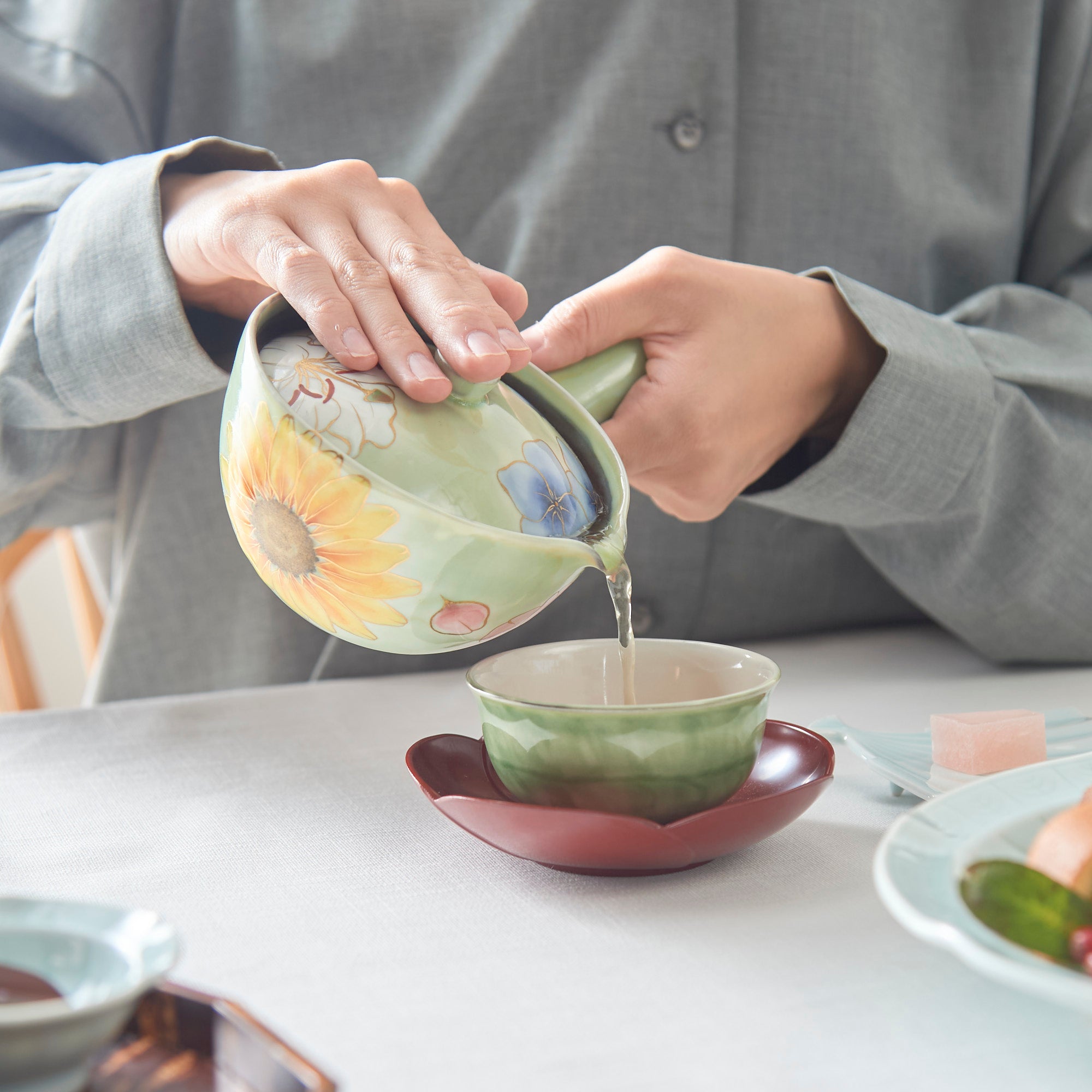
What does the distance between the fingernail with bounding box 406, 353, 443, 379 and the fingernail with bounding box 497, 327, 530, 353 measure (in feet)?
0.11

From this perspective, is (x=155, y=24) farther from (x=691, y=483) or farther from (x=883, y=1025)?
(x=883, y=1025)

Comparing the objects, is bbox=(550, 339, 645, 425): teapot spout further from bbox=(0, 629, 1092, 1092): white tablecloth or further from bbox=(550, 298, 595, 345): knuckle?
bbox=(0, 629, 1092, 1092): white tablecloth

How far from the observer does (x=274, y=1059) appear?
0.23 metres

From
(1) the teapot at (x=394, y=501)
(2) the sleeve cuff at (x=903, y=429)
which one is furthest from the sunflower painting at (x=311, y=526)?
(2) the sleeve cuff at (x=903, y=429)

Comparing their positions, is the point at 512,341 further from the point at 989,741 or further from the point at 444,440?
the point at 989,741

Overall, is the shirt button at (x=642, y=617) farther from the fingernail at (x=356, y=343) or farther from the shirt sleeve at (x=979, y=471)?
the fingernail at (x=356, y=343)

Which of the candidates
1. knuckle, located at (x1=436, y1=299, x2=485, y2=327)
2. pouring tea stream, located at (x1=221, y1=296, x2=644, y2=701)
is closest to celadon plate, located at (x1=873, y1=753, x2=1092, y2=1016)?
pouring tea stream, located at (x1=221, y1=296, x2=644, y2=701)

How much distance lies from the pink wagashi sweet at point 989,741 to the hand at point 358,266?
0.25 metres

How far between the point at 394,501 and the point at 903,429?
0.43 metres

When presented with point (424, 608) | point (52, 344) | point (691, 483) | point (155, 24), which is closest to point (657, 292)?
point (691, 483)

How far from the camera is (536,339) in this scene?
0.53m

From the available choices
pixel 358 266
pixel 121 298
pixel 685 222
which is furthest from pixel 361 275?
pixel 685 222

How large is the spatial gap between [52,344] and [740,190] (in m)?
0.54

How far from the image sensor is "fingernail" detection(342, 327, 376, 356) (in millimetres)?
428
